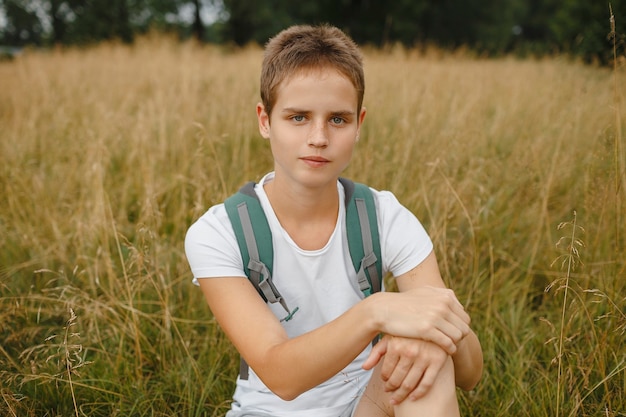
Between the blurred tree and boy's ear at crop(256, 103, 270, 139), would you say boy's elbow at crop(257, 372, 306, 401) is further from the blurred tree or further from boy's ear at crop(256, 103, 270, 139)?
the blurred tree

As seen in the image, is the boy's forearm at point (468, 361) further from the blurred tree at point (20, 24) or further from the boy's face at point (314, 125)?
the blurred tree at point (20, 24)

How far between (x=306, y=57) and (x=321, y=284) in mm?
745

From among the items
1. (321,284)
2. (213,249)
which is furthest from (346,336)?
(213,249)

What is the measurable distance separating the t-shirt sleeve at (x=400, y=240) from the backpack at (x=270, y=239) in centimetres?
4

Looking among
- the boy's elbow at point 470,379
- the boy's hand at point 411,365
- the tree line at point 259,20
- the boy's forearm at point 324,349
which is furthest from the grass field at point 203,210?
the tree line at point 259,20

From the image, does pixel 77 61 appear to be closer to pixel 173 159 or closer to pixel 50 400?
pixel 173 159

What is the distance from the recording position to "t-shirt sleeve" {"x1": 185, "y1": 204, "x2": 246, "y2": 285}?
4.98 ft

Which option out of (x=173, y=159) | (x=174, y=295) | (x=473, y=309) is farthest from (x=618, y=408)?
(x=173, y=159)

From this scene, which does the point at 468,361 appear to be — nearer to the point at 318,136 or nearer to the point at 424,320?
the point at 424,320

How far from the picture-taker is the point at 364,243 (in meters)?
1.65

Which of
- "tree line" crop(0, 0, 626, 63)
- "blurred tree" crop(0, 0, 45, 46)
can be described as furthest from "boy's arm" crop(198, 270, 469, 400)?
"blurred tree" crop(0, 0, 45, 46)

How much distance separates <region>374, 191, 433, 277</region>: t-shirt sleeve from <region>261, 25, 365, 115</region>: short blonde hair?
15.5 inches

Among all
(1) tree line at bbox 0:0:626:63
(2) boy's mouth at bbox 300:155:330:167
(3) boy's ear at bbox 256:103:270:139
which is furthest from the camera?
(1) tree line at bbox 0:0:626:63

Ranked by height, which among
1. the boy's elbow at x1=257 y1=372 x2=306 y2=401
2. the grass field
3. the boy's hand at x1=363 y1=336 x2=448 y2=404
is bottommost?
the grass field
